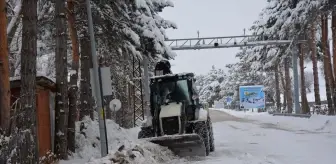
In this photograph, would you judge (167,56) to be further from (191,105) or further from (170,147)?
(170,147)

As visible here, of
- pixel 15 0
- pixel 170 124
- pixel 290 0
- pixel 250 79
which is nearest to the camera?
pixel 170 124

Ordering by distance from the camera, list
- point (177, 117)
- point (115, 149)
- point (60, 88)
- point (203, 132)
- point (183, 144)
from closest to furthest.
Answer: point (115, 149), point (183, 144), point (60, 88), point (203, 132), point (177, 117)

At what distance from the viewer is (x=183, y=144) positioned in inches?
489

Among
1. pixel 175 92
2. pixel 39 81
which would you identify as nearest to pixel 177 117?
pixel 175 92

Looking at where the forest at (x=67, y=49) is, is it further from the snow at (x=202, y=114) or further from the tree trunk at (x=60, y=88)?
the snow at (x=202, y=114)

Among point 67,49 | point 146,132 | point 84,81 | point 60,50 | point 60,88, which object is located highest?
point 67,49

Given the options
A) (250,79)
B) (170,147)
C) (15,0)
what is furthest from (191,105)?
(250,79)

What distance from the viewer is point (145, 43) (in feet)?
66.5

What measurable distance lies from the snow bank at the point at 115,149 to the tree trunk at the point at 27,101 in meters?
1.42

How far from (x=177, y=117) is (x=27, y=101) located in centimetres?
542

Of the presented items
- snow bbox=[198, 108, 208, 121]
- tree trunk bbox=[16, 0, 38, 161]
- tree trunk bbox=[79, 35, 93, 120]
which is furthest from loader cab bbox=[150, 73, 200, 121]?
tree trunk bbox=[16, 0, 38, 161]

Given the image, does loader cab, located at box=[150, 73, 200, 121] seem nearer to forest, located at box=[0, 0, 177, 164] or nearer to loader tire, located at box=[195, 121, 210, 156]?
loader tire, located at box=[195, 121, 210, 156]

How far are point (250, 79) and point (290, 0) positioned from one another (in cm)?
5577

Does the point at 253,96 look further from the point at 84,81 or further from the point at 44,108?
the point at 44,108
